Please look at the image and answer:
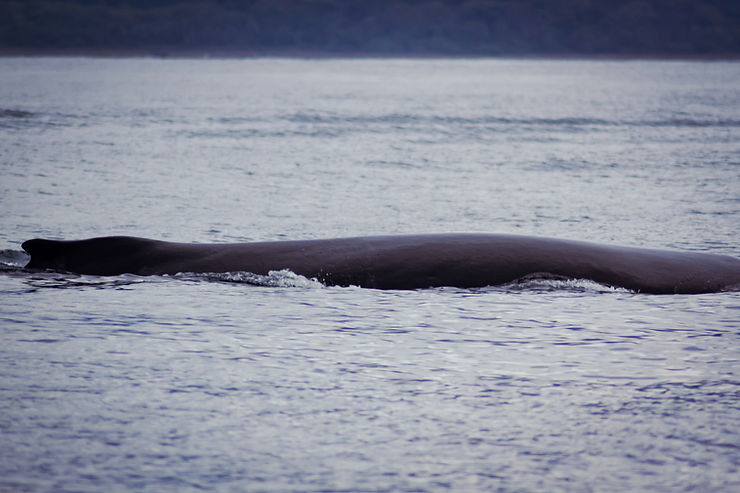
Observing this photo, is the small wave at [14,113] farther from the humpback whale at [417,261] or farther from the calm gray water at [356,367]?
the humpback whale at [417,261]

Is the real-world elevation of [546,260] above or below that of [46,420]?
above

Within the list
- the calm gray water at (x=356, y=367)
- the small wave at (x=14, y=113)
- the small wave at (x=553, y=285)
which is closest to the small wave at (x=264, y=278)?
the calm gray water at (x=356, y=367)

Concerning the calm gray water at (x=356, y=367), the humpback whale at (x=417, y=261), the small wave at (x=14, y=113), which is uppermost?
the small wave at (x=14, y=113)

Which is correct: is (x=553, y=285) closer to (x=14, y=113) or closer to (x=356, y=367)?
(x=356, y=367)

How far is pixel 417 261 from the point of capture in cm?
1041

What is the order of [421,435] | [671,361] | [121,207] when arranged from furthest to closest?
[121,207] → [671,361] → [421,435]

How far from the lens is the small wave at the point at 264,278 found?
34.5ft

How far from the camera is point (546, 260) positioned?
1028 cm

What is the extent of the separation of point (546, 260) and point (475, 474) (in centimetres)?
470

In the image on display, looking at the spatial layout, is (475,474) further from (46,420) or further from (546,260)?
(546,260)

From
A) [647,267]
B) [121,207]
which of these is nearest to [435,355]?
[647,267]

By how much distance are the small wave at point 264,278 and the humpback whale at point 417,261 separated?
0.17ft

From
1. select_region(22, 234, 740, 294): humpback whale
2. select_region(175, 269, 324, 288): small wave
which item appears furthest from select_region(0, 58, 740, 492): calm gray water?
select_region(22, 234, 740, 294): humpback whale

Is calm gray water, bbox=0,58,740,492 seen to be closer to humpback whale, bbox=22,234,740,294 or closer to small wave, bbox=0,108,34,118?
humpback whale, bbox=22,234,740,294
